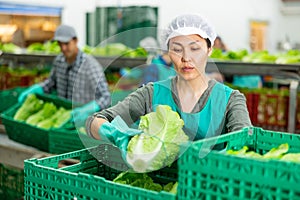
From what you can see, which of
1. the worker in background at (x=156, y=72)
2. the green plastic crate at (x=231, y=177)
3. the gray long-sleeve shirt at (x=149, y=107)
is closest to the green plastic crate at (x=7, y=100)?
the worker in background at (x=156, y=72)

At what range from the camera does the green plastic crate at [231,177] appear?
1269 mm

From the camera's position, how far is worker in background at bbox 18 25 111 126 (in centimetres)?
413

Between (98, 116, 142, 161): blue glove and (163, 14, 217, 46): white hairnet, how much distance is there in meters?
0.50

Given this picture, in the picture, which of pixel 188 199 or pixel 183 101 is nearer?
pixel 188 199

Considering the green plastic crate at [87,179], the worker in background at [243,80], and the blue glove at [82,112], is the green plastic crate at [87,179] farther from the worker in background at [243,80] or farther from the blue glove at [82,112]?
the worker in background at [243,80]

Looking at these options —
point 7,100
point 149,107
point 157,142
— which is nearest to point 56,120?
point 7,100

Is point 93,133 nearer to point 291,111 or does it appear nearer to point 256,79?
point 291,111

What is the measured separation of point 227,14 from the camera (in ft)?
46.7

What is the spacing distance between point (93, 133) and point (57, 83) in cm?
296

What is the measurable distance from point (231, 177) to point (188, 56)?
81 centimetres

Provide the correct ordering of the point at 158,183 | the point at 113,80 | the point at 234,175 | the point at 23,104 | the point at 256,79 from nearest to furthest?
the point at 234,175
the point at 158,183
the point at 23,104
the point at 113,80
the point at 256,79

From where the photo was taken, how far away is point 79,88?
4.28m

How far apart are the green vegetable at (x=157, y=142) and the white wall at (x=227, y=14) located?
7.91 meters

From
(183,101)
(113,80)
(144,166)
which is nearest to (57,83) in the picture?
(113,80)
